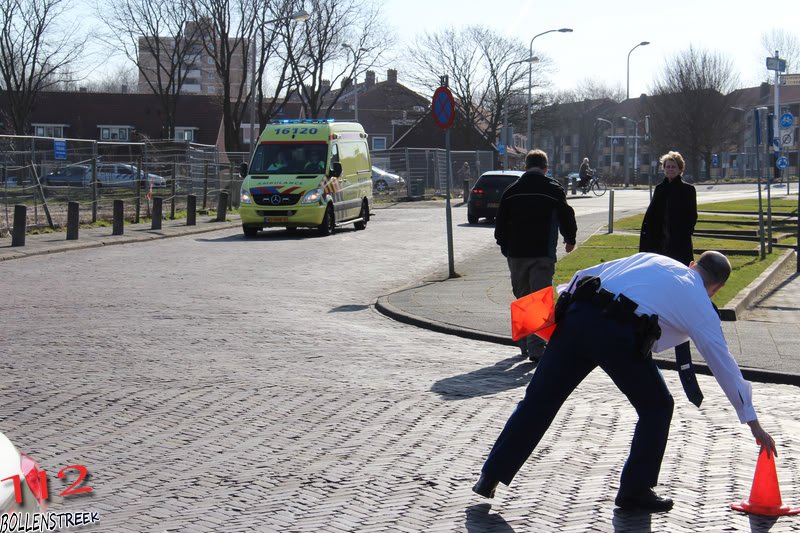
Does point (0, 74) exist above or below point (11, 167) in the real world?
above

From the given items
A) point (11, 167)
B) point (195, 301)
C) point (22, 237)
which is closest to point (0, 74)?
point (11, 167)

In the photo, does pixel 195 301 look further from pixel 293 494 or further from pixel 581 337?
pixel 581 337

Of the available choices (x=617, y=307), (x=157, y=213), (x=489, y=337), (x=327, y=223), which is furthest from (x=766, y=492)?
(x=157, y=213)

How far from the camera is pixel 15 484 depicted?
10.3ft

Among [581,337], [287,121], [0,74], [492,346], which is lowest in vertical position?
[492,346]

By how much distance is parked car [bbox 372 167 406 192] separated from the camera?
47.5 meters

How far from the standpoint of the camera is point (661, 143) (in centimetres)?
9688

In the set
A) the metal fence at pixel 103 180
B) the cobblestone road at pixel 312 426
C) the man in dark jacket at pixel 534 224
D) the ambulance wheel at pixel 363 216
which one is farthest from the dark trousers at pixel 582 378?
the ambulance wheel at pixel 363 216

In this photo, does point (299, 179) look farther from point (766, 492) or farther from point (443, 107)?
point (766, 492)

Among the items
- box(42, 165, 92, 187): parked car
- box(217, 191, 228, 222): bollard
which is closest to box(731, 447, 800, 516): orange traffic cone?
box(42, 165, 92, 187): parked car

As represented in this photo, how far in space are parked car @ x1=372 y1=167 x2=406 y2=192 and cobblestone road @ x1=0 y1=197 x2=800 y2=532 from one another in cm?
3417

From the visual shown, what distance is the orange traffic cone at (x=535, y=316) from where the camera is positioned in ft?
16.9

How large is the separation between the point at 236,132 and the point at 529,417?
164 feet

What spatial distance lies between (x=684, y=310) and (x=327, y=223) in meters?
20.4
